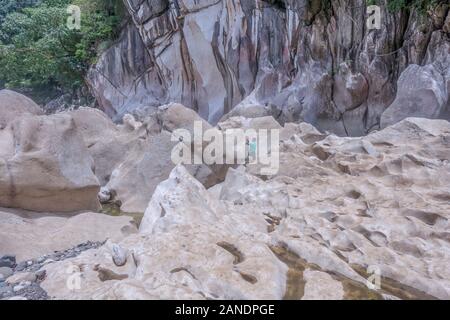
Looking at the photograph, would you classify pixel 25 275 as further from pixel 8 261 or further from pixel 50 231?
pixel 50 231

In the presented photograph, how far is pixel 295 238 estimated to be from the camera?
370 cm

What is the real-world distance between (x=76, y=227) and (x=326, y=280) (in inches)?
121

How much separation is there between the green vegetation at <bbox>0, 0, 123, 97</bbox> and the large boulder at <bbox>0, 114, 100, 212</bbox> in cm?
1192

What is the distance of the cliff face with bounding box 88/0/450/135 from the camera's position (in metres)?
8.38

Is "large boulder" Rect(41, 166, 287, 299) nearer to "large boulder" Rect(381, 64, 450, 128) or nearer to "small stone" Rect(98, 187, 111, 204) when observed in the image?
"small stone" Rect(98, 187, 111, 204)

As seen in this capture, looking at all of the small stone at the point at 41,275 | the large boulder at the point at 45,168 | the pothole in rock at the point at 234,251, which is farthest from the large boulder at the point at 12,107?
the pothole in rock at the point at 234,251

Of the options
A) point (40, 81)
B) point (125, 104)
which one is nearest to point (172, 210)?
point (125, 104)

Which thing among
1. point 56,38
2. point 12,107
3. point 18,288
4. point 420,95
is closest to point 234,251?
point 18,288

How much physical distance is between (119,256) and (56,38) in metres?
15.6

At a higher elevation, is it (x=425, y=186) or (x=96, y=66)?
(x=96, y=66)

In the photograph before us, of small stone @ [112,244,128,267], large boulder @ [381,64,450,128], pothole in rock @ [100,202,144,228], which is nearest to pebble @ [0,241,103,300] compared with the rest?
small stone @ [112,244,128,267]

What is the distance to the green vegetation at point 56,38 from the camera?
16.3m
